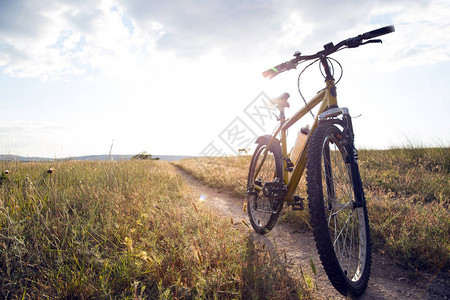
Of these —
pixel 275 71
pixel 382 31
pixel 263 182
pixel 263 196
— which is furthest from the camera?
pixel 263 196

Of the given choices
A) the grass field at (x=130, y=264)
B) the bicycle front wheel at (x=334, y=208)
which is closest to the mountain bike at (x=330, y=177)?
the bicycle front wheel at (x=334, y=208)

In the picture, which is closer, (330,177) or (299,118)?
(330,177)

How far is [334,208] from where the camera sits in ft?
7.68

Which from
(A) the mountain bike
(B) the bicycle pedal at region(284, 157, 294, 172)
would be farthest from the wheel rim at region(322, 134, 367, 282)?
(B) the bicycle pedal at region(284, 157, 294, 172)

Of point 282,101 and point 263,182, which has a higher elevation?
point 282,101

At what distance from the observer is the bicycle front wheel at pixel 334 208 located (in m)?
1.86

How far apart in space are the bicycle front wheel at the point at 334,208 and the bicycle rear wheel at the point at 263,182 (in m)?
0.99

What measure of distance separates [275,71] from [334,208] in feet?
6.51

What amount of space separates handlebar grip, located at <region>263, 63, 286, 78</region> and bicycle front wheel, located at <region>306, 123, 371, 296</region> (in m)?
1.18

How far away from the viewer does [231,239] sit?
2.64 metres

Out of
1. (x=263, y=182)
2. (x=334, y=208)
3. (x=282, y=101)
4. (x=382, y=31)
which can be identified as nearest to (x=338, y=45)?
(x=382, y=31)

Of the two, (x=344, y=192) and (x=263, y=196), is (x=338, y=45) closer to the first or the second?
(x=344, y=192)

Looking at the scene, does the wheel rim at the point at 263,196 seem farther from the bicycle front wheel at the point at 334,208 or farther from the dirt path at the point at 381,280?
the bicycle front wheel at the point at 334,208

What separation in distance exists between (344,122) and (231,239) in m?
1.76
